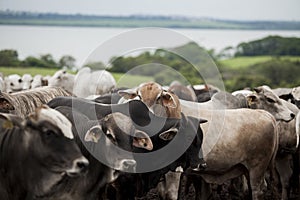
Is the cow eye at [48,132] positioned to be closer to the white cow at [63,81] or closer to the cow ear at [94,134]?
the cow ear at [94,134]

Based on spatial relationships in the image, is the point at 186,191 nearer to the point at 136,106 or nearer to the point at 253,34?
the point at 136,106

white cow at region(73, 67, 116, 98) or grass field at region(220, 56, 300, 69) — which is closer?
white cow at region(73, 67, 116, 98)

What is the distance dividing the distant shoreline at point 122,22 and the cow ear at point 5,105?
921 inches

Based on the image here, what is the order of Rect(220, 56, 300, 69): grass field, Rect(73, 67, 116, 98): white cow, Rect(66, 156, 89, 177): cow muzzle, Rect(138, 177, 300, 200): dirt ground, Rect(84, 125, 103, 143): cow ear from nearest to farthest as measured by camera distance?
Rect(66, 156, 89, 177): cow muzzle, Rect(84, 125, 103, 143): cow ear, Rect(138, 177, 300, 200): dirt ground, Rect(73, 67, 116, 98): white cow, Rect(220, 56, 300, 69): grass field

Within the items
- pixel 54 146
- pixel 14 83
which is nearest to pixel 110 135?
pixel 54 146

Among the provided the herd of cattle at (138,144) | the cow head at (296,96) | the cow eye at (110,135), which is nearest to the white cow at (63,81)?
the cow head at (296,96)

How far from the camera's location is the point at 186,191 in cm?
991

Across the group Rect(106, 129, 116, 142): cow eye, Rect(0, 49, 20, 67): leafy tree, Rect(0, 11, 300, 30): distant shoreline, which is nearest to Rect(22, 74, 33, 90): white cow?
Rect(106, 129, 116, 142): cow eye

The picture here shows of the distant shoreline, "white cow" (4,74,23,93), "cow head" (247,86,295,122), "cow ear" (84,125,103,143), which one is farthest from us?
the distant shoreline

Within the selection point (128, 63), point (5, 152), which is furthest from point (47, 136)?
point (128, 63)

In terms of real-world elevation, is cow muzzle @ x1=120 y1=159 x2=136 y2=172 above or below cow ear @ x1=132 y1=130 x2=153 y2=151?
below

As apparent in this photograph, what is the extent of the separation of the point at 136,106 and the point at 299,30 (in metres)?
58.4

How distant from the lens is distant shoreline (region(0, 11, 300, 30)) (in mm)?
45438

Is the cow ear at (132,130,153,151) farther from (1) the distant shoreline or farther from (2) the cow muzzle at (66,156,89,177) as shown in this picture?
(1) the distant shoreline
